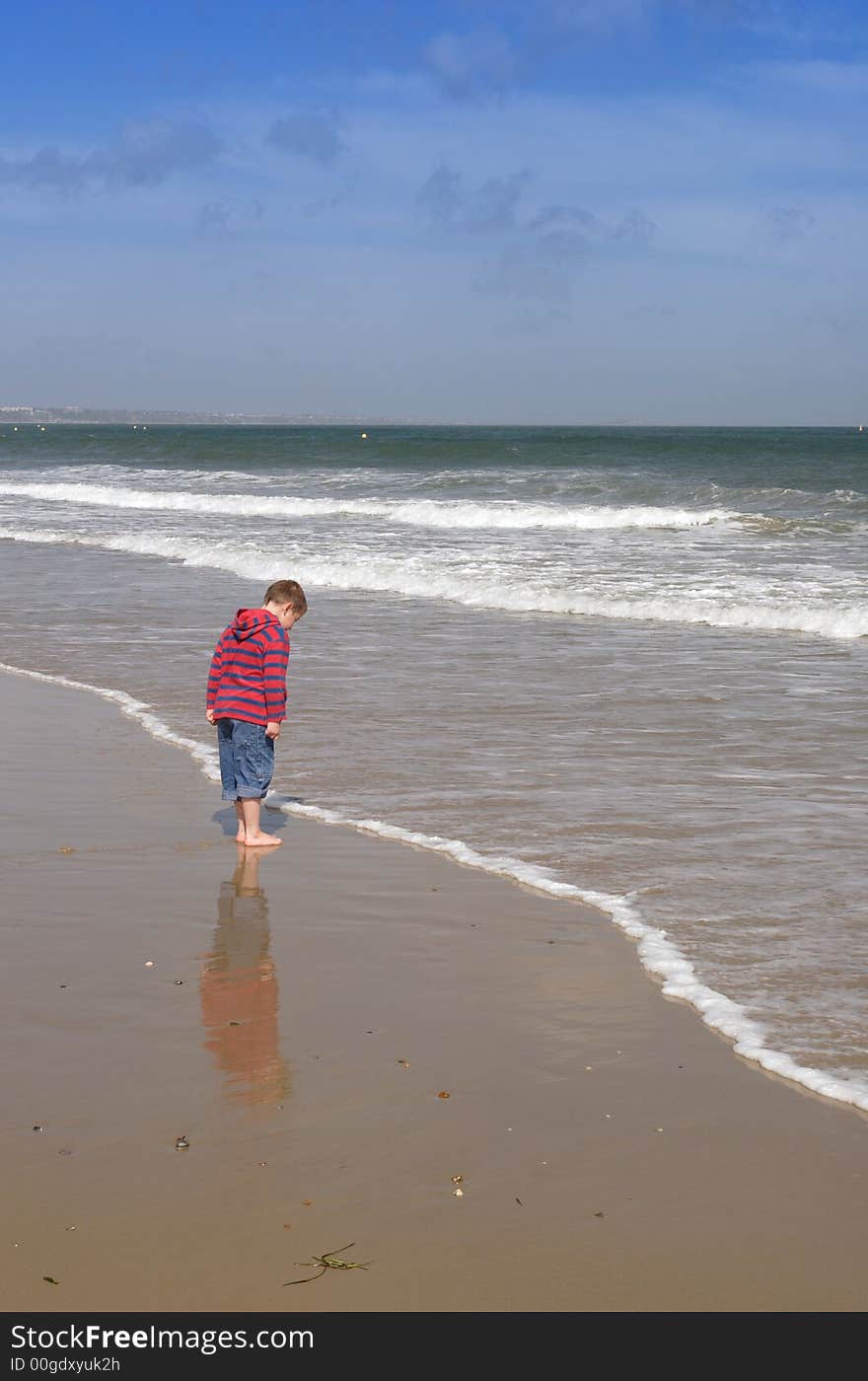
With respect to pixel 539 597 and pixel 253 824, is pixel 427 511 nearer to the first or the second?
pixel 539 597

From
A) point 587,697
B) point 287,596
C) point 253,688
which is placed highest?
point 287,596

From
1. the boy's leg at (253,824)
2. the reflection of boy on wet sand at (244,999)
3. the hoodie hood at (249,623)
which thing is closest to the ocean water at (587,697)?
the boy's leg at (253,824)

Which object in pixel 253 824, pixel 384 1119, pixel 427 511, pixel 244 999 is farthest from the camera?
pixel 427 511

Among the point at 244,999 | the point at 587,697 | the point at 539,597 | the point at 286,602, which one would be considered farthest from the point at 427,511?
the point at 244,999

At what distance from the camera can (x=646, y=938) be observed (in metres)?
4.99

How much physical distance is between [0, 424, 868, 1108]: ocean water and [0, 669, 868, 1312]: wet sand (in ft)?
1.29

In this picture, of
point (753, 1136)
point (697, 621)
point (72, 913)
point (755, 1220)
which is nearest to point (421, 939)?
point (72, 913)

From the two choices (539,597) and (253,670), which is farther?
(539,597)

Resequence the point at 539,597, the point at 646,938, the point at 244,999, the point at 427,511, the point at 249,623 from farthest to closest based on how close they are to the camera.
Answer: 1. the point at 427,511
2. the point at 539,597
3. the point at 249,623
4. the point at 646,938
5. the point at 244,999

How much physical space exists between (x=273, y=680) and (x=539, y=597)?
355 inches

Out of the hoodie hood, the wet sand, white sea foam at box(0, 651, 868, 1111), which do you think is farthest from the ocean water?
the hoodie hood

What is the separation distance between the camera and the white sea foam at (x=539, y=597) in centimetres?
1348

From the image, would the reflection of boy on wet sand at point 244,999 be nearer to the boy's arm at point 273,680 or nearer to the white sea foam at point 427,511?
the boy's arm at point 273,680

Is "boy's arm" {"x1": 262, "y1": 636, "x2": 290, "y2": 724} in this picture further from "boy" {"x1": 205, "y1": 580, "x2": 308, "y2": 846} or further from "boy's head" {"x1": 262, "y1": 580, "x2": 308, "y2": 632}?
"boy's head" {"x1": 262, "y1": 580, "x2": 308, "y2": 632}
